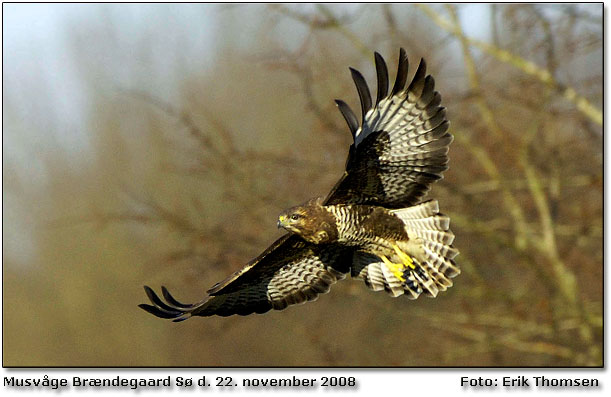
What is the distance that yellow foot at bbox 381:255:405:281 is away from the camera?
623 cm

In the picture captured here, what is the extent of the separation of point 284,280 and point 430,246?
110 centimetres

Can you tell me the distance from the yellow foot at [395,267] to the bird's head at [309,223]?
2.00ft

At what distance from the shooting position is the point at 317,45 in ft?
33.9

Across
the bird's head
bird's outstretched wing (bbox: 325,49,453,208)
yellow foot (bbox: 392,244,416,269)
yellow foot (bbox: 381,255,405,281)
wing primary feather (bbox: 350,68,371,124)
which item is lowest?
yellow foot (bbox: 381,255,405,281)

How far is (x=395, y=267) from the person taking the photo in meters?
6.28

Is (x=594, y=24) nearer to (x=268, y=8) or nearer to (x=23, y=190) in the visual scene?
(x=268, y=8)

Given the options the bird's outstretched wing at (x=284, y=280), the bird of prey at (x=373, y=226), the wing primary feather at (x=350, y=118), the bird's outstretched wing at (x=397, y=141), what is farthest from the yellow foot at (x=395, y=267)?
the wing primary feather at (x=350, y=118)

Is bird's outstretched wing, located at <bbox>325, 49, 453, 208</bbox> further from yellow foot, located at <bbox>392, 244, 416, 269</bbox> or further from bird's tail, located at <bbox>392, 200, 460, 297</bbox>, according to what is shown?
yellow foot, located at <bbox>392, 244, 416, 269</bbox>

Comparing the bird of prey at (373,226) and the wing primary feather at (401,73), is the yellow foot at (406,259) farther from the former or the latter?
the wing primary feather at (401,73)

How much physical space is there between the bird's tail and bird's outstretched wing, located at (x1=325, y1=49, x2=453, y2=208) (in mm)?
185

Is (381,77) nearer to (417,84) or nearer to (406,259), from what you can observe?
(417,84)

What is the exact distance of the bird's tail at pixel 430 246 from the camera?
239 inches

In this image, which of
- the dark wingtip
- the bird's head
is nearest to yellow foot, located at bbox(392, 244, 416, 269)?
the bird's head

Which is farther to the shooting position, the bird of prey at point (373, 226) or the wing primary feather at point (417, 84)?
the bird of prey at point (373, 226)
